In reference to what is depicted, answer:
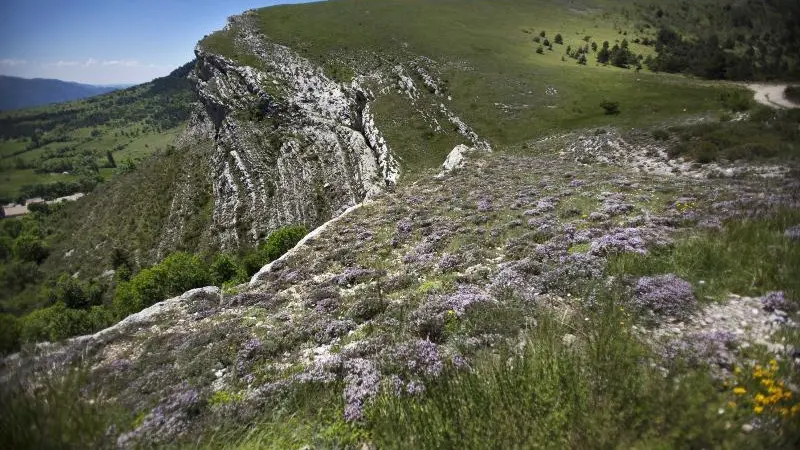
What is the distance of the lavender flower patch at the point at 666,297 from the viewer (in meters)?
7.62

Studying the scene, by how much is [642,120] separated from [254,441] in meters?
54.8

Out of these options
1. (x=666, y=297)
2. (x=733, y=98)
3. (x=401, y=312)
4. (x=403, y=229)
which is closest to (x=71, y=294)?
(x=403, y=229)

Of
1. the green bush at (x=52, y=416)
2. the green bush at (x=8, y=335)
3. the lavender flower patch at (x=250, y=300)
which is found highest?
the green bush at (x=8, y=335)

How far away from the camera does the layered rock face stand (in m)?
60.2

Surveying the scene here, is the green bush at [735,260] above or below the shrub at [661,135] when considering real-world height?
below

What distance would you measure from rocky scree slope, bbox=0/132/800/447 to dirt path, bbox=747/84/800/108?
35.3m

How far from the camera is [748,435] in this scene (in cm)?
365

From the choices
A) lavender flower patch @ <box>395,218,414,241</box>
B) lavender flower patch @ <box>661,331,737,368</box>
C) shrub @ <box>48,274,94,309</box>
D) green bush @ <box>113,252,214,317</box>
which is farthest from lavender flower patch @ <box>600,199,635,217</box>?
shrub @ <box>48,274,94,309</box>

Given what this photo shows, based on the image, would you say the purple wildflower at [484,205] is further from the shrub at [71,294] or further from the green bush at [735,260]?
the shrub at [71,294]

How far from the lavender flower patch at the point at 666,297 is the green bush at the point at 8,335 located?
33.6 feet

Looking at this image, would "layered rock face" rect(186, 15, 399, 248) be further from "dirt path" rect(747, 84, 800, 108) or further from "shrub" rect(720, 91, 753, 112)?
"dirt path" rect(747, 84, 800, 108)

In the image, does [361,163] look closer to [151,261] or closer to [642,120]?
[642,120]

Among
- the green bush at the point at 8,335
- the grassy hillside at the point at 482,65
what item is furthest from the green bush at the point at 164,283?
A: the green bush at the point at 8,335

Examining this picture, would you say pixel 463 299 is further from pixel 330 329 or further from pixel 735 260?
pixel 735 260
